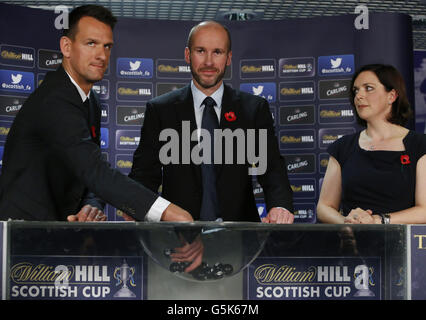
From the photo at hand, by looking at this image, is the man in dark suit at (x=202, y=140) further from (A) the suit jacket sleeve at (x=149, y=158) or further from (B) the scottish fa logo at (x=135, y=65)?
(B) the scottish fa logo at (x=135, y=65)

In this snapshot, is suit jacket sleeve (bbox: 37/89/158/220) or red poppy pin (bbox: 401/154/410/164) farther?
red poppy pin (bbox: 401/154/410/164)

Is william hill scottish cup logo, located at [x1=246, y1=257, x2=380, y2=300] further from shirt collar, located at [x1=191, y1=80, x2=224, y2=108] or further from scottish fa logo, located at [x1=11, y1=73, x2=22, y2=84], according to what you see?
scottish fa logo, located at [x1=11, y1=73, x2=22, y2=84]

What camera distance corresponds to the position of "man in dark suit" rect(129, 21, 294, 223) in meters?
2.60

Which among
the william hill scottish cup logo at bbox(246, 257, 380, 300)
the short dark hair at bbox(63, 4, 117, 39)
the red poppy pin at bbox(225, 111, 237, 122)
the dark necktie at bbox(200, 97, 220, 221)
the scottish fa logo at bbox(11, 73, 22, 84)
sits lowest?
the william hill scottish cup logo at bbox(246, 257, 380, 300)

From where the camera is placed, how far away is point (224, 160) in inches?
105

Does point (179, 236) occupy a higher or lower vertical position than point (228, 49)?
→ lower

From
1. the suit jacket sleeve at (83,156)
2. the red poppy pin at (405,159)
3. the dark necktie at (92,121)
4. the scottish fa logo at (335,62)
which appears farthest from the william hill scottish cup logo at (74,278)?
the scottish fa logo at (335,62)

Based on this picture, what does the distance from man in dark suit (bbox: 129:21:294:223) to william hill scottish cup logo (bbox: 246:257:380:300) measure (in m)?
1.29

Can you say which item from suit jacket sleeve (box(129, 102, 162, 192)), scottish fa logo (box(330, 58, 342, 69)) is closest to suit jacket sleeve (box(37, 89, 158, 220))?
suit jacket sleeve (box(129, 102, 162, 192))

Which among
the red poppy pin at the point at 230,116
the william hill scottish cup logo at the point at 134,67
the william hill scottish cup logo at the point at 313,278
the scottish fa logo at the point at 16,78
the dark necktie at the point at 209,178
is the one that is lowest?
the william hill scottish cup logo at the point at 313,278

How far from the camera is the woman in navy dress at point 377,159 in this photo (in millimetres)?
2307
